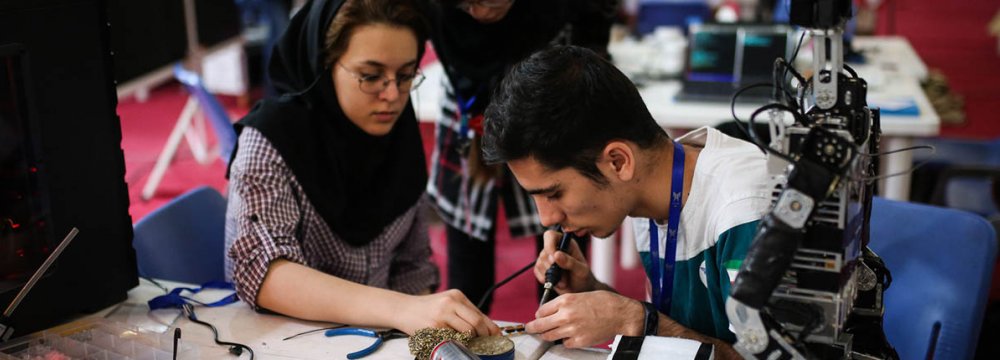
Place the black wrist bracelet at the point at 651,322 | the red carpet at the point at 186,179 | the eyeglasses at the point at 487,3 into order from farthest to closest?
the red carpet at the point at 186,179
the eyeglasses at the point at 487,3
the black wrist bracelet at the point at 651,322

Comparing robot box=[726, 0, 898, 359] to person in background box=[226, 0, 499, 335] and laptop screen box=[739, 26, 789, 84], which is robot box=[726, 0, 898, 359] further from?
laptop screen box=[739, 26, 789, 84]

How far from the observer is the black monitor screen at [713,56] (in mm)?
3039

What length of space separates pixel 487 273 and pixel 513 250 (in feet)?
4.43

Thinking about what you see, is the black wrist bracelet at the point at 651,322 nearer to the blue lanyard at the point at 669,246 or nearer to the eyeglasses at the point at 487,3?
the blue lanyard at the point at 669,246

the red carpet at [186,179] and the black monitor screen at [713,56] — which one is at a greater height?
the black monitor screen at [713,56]

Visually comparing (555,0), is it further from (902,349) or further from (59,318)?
(59,318)

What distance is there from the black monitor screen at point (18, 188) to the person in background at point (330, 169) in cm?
33

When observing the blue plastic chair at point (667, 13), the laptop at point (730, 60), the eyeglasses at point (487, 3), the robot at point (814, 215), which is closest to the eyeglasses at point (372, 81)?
the eyeglasses at point (487, 3)

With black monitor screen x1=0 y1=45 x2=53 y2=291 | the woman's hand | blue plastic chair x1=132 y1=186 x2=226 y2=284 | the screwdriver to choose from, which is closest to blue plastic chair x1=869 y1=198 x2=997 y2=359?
the screwdriver

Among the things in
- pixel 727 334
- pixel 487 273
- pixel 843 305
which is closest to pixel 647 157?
pixel 727 334

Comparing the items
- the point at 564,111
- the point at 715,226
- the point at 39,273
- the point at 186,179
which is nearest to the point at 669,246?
the point at 715,226

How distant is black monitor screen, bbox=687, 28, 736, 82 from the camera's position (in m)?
3.04

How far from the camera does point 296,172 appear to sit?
6.21ft

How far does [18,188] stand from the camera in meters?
1.58
